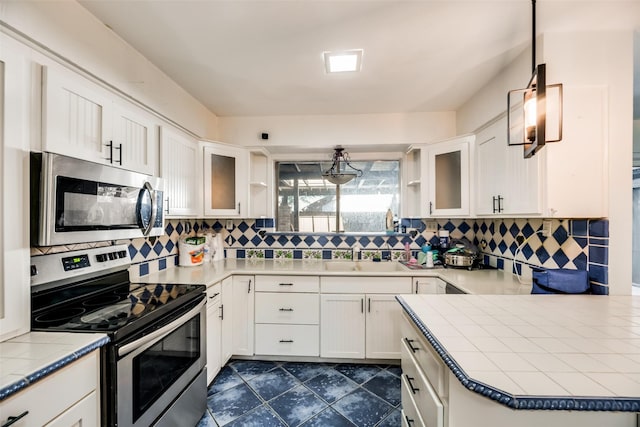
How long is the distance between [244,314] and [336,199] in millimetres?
1577

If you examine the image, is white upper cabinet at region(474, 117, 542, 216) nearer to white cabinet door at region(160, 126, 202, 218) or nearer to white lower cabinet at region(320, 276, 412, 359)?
white lower cabinet at region(320, 276, 412, 359)

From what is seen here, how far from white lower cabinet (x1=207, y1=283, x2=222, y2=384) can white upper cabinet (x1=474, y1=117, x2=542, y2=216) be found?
223 cm

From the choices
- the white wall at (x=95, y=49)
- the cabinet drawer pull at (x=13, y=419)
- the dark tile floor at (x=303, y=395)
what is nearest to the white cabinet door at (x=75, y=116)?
the white wall at (x=95, y=49)

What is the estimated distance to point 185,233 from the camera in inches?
110

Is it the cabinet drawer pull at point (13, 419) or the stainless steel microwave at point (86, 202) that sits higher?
the stainless steel microwave at point (86, 202)

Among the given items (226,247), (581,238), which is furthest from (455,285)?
(226,247)

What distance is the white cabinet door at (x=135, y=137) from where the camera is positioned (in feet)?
5.22

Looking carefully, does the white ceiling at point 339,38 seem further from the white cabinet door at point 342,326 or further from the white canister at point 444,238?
the white cabinet door at point 342,326

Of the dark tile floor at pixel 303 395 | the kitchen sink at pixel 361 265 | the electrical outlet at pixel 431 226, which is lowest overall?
the dark tile floor at pixel 303 395

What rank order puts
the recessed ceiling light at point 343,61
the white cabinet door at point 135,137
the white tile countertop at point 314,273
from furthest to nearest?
the white tile countertop at point 314,273, the recessed ceiling light at point 343,61, the white cabinet door at point 135,137

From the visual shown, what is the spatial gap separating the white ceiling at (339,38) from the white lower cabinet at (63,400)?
1.67 metres

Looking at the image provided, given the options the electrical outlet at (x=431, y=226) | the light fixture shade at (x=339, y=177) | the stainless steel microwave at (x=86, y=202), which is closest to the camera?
the stainless steel microwave at (x=86, y=202)

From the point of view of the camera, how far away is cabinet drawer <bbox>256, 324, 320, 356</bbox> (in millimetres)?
2453

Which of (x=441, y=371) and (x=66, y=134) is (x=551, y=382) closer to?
(x=441, y=371)
